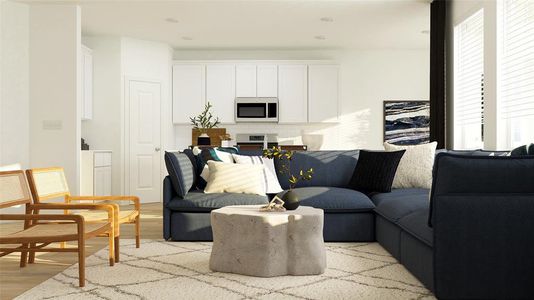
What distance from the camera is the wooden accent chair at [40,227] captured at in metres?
2.73

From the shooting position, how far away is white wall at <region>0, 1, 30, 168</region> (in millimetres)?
5754

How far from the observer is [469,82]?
540 cm

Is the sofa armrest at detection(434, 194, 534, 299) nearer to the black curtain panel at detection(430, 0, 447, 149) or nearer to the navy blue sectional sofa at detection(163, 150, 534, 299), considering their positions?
the navy blue sectional sofa at detection(163, 150, 534, 299)

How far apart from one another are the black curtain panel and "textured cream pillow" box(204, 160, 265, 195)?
254cm

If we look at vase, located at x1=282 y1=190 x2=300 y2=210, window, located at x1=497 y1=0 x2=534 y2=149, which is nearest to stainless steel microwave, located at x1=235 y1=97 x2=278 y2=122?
window, located at x1=497 y1=0 x2=534 y2=149

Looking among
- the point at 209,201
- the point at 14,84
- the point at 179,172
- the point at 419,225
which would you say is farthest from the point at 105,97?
the point at 419,225

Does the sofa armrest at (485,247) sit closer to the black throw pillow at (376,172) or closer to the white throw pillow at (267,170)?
the black throw pillow at (376,172)

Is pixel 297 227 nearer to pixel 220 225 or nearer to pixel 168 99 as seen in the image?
pixel 220 225

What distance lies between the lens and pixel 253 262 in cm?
317

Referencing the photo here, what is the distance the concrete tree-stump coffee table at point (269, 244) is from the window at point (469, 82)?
9.51 feet

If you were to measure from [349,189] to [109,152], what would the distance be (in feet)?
14.4

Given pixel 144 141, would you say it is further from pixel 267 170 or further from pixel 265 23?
pixel 267 170

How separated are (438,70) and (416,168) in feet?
5.89

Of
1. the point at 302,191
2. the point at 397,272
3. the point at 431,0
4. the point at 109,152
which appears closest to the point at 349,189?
the point at 302,191
